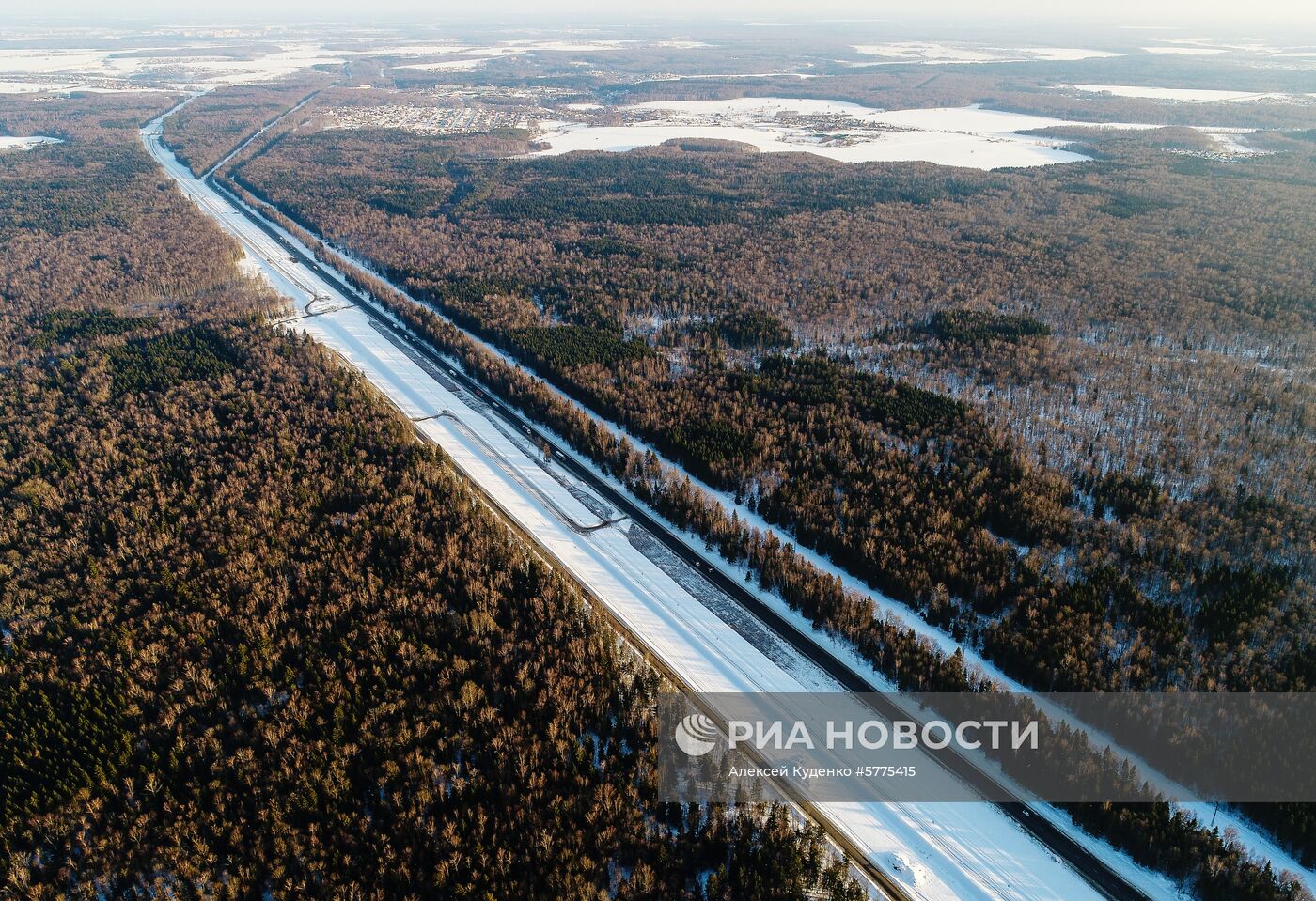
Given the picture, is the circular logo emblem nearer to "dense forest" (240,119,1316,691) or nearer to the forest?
the forest

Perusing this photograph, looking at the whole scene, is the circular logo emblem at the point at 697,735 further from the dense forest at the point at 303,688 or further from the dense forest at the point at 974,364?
the dense forest at the point at 974,364

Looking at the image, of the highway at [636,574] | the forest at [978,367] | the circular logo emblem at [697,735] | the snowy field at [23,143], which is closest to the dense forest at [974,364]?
the forest at [978,367]

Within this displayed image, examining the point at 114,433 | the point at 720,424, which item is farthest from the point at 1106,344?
the point at 114,433

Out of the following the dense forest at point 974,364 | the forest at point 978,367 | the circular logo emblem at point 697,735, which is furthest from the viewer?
the dense forest at point 974,364

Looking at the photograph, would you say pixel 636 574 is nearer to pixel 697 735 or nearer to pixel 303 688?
pixel 697 735

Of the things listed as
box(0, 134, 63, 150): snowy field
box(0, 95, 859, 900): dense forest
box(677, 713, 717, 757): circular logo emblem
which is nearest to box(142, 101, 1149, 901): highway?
box(677, 713, 717, 757): circular logo emblem
